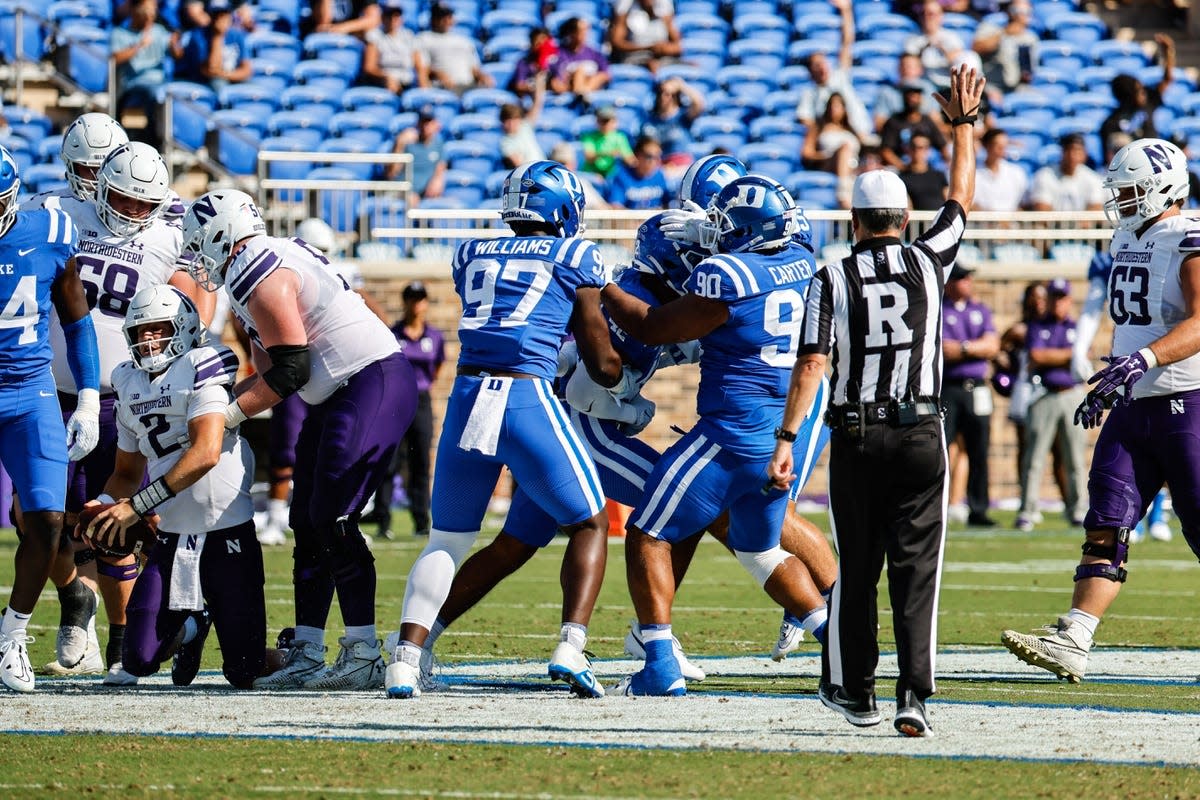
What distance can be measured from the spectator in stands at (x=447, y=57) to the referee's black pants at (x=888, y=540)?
577 inches

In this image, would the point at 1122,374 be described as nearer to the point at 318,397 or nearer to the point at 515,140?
the point at 318,397

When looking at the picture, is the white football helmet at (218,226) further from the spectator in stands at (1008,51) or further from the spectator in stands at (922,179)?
the spectator in stands at (1008,51)

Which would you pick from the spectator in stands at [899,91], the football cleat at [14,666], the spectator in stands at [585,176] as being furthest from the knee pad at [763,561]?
the spectator in stands at [899,91]

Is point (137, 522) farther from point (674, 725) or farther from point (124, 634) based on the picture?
point (674, 725)

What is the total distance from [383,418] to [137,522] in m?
0.95

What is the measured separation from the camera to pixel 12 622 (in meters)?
7.06

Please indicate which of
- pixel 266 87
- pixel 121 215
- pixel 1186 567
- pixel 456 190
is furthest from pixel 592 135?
pixel 121 215

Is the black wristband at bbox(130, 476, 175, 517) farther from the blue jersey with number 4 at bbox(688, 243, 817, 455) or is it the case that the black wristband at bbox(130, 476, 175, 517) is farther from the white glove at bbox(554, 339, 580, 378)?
the blue jersey with number 4 at bbox(688, 243, 817, 455)

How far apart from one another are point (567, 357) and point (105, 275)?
6.49 ft

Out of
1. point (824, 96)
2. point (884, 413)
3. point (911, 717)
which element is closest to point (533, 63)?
point (824, 96)

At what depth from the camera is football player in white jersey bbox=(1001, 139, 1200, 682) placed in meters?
7.25

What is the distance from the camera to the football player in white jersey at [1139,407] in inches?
286

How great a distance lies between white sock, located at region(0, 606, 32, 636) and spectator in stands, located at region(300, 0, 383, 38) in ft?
44.0

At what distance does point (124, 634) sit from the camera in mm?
7148
